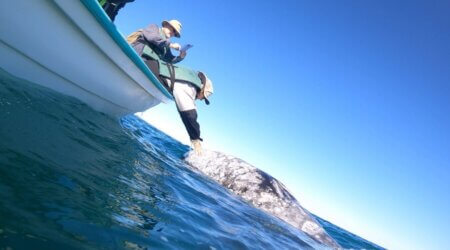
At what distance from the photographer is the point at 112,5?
7.00m

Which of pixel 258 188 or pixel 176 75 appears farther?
pixel 258 188

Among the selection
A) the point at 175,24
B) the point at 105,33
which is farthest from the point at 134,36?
the point at 105,33

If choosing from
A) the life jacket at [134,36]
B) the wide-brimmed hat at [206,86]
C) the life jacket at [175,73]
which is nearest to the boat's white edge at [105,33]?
the life jacket at [175,73]

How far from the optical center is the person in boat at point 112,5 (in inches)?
271

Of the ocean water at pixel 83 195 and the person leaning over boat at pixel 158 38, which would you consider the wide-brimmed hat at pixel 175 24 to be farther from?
the ocean water at pixel 83 195

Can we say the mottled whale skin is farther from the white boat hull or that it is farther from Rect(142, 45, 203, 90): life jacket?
the white boat hull

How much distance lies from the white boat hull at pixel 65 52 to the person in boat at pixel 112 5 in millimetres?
1595

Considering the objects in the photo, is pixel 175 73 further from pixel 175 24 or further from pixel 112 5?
pixel 112 5

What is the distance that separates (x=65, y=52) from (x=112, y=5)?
2.73m

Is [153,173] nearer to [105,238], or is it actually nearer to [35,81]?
[35,81]

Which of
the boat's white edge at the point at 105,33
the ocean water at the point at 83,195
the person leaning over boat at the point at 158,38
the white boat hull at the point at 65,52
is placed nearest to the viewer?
the ocean water at the point at 83,195

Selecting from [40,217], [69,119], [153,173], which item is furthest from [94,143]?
[40,217]

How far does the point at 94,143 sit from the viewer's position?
4570 mm

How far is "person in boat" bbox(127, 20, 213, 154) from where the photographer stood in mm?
7520
